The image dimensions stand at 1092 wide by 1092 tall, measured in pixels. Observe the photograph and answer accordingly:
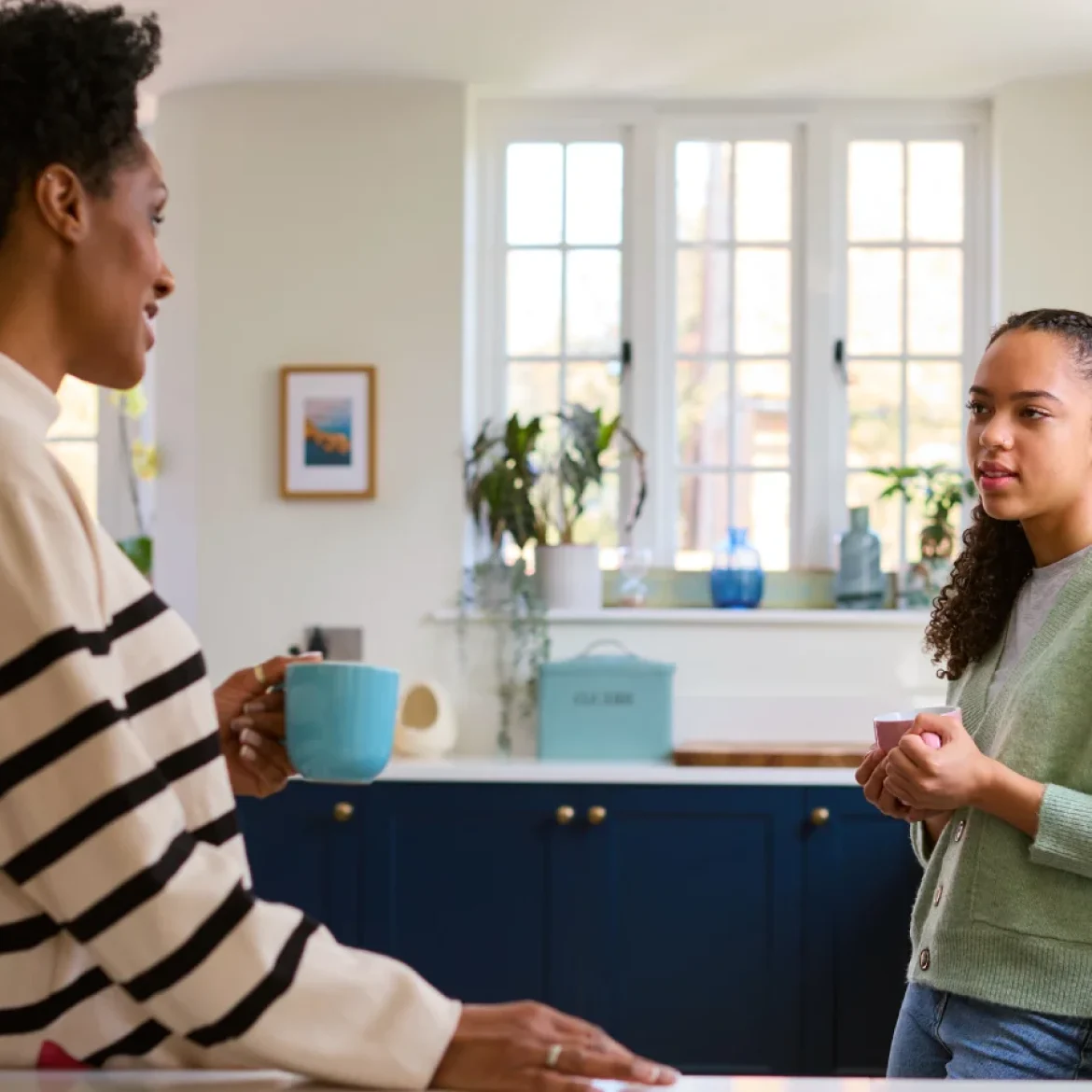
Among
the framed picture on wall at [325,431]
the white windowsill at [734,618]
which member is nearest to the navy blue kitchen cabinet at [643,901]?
the white windowsill at [734,618]

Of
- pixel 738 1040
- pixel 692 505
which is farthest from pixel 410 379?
pixel 738 1040

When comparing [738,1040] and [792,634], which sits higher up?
[792,634]

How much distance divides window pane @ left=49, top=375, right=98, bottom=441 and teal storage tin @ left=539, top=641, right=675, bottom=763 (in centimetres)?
165

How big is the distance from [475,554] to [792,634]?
909 millimetres

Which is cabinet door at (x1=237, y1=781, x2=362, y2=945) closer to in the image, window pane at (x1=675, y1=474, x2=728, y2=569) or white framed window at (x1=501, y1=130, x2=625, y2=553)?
white framed window at (x1=501, y1=130, x2=625, y2=553)

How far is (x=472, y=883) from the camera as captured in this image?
3.65 metres

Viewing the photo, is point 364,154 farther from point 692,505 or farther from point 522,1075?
point 522,1075

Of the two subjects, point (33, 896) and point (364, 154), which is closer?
point (33, 896)

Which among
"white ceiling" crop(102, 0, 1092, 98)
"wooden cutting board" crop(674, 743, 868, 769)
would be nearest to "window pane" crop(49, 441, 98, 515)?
"white ceiling" crop(102, 0, 1092, 98)

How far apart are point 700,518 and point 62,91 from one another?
3.55 m

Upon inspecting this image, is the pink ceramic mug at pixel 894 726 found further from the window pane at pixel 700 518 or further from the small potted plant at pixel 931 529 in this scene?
the window pane at pixel 700 518

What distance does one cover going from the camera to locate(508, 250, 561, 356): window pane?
14.3 ft

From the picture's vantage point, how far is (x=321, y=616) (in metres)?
4.14

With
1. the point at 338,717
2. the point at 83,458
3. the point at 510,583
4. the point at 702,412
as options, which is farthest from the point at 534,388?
the point at 338,717
